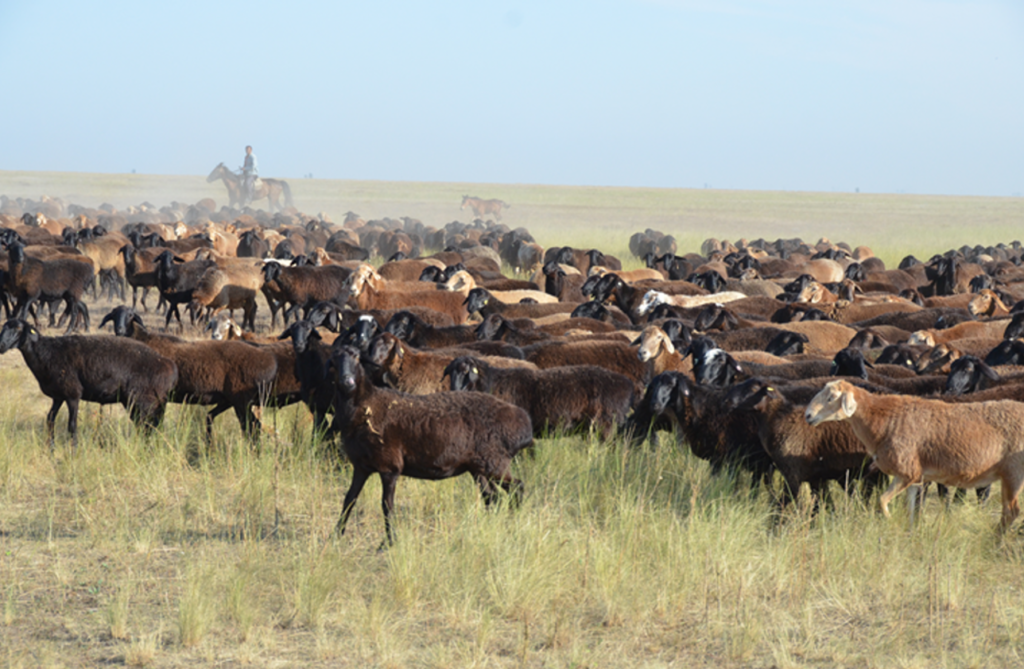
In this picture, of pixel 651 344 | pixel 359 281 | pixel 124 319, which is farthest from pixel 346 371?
pixel 359 281

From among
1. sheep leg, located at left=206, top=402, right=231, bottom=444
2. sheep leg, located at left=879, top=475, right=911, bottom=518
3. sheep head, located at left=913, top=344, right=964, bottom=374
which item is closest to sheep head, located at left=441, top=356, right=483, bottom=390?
sheep leg, located at left=206, top=402, right=231, bottom=444

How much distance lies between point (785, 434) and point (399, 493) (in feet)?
8.72

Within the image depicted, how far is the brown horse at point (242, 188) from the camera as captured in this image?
183 ft

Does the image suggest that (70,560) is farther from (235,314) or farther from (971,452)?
(235,314)

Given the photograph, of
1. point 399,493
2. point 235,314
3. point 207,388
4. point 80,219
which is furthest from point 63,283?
point 80,219

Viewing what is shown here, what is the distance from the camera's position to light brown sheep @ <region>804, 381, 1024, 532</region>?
6297 millimetres

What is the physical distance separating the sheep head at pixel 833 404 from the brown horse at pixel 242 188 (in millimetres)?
51685

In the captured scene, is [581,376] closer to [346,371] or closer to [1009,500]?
[346,371]

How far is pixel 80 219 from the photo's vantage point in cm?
3052

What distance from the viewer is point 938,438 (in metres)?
6.36

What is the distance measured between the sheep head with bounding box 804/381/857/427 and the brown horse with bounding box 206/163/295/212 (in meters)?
51.7

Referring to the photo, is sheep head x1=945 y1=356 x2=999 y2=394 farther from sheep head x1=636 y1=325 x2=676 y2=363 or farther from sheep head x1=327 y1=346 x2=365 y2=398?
sheep head x1=327 y1=346 x2=365 y2=398

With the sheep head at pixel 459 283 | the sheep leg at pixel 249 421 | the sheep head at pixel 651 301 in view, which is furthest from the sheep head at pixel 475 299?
the sheep leg at pixel 249 421

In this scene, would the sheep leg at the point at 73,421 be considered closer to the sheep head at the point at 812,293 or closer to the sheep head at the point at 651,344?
the sheep head at the point at 651,344
